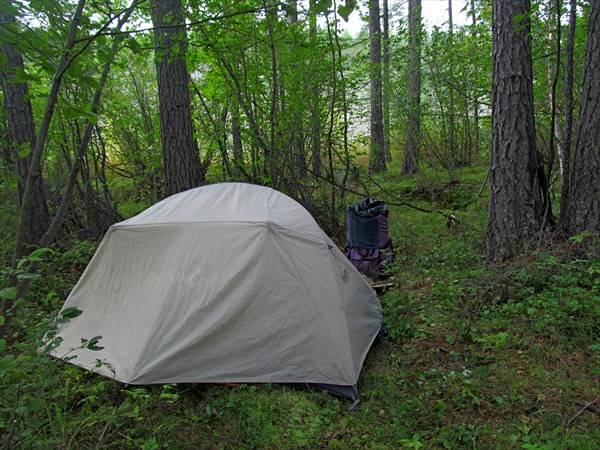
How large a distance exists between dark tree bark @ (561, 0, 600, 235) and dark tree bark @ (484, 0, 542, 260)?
0.39 m

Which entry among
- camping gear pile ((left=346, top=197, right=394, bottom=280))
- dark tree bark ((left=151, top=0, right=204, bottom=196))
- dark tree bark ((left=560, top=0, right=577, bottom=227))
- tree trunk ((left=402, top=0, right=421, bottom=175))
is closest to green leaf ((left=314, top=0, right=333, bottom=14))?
dark tree bark ((left=560, top=0, right=577, bottom=227))

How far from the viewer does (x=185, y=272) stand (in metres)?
3.08

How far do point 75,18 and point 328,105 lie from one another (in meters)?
5.18

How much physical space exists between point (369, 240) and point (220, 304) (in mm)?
2783

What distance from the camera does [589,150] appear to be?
358cm

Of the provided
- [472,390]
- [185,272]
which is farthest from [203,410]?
[472,390]

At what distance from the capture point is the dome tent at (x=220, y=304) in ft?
9.32

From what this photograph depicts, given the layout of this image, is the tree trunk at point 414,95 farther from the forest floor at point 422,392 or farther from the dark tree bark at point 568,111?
the forest floor at point 422,392

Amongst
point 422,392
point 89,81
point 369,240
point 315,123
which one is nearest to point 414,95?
point 315,123

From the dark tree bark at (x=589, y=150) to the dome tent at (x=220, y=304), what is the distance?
87.7 inches

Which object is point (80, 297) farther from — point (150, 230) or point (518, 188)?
point (518, 188)

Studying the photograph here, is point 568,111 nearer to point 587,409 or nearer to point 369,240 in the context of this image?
point 369,240

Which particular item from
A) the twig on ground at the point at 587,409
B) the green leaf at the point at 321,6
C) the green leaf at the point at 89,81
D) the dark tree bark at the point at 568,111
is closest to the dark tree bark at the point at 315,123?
the dark tree bark at the point at 568,111

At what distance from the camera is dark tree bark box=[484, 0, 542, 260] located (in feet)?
13.3
